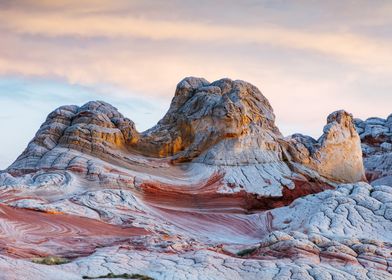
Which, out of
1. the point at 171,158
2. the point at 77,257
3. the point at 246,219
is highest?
the point at 171,158

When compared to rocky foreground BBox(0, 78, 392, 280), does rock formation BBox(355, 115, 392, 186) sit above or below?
above

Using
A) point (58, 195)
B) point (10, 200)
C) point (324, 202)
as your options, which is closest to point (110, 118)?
point (58, 195)

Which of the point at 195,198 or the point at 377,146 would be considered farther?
the point at 377,146

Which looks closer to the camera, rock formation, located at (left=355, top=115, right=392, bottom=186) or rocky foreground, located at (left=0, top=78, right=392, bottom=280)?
rocky foreground, located at (left=0, top=78, right=392, bottom=280)

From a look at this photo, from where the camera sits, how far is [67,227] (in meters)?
27.3

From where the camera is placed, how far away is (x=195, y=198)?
3625 centimetres

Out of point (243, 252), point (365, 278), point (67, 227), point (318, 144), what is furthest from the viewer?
point (318, 144)

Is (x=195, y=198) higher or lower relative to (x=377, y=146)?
lower

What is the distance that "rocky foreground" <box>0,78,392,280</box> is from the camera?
21062 millimetres

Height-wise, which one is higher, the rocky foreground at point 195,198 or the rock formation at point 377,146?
the rock formation at point 377,146

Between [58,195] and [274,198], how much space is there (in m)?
13.4

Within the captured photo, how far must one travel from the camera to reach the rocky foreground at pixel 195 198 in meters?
21.1

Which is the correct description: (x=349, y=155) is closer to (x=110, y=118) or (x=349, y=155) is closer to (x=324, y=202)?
(x=324, y=202)

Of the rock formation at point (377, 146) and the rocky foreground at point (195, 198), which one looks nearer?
the rocky foreground at point (195, 198)
